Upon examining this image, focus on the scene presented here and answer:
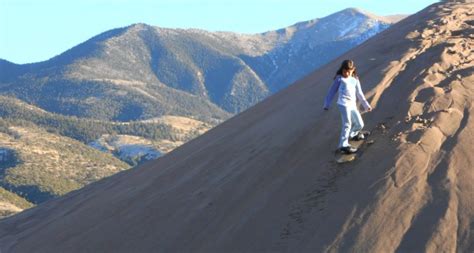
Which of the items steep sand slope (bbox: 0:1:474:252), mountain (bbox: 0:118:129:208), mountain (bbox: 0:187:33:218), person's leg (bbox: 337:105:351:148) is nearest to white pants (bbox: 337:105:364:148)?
person's leg (bbox: 337:105:351:148)

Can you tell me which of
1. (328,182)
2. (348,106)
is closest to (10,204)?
(348,106)

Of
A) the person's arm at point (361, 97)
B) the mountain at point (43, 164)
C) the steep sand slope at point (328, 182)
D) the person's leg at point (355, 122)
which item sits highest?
the person's arm at point (361, 97)

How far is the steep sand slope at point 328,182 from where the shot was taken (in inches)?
486

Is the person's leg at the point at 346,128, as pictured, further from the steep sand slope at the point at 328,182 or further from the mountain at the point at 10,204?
the mountain at the point at 10,204

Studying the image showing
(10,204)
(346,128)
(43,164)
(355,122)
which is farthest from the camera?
(43,164)

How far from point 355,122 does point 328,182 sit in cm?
141

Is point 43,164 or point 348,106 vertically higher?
point 348,106

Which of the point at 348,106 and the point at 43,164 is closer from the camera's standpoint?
the point at 348,106

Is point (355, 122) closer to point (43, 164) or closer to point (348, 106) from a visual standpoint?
point (348, 106)

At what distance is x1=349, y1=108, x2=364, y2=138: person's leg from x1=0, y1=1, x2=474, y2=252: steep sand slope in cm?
34

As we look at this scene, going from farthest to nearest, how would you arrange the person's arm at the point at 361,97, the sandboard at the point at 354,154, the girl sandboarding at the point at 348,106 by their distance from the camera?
the person's arm at the point at 361,97 < the girl sandboarding at the point at 348,106 < the sandboard at the point at 354,154

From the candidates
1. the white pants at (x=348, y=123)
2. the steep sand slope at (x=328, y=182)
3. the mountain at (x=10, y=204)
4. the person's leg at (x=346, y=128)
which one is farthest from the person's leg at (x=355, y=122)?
the mountain at (x=10, y=204)

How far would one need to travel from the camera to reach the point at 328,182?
1391 cm

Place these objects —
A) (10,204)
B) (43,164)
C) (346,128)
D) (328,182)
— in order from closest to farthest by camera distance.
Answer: (328,182) < (346,128) < (10,204) < (43,164)
